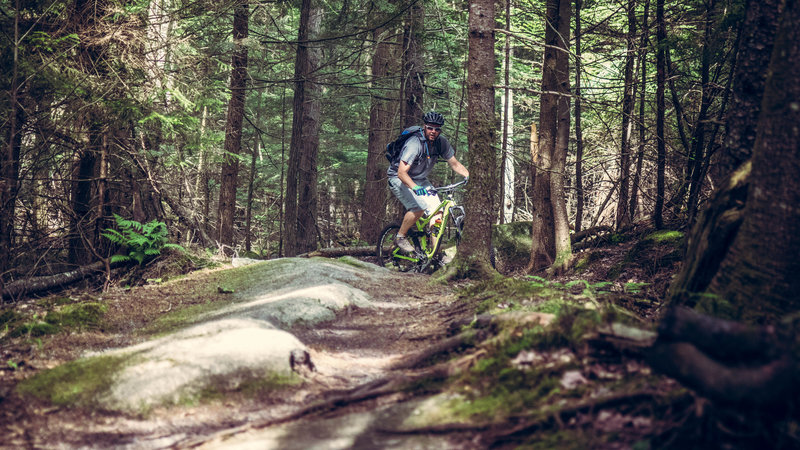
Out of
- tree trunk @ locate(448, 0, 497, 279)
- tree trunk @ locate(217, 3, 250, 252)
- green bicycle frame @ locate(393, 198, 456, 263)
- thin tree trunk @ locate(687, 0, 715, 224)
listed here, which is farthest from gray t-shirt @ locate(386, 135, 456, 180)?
tree trunk @ locate(217, 3, 250, 252)

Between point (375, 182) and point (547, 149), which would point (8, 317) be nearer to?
point (547, 149)

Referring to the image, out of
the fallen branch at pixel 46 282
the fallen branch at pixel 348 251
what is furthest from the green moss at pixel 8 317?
the fallen branch at pixel 348 251

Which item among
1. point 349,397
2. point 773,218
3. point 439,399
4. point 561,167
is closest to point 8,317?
point 349,397

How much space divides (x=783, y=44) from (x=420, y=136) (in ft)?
23.4

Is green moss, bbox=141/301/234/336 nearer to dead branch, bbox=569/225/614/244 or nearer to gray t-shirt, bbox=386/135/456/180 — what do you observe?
gray t-shirt, bbox=386/135/456/180

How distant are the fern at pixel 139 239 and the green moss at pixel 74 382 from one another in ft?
18.3

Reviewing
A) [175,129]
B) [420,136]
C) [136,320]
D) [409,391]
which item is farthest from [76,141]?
[409,391]

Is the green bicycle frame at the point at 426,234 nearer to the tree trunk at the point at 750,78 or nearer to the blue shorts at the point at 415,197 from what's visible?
the blue shorts at the point at 415,197

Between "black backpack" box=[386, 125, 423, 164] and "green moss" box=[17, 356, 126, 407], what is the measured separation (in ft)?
22.5

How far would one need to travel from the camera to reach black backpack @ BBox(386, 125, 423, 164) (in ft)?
34.0

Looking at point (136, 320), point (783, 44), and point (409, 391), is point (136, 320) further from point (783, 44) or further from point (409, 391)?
point (783, 44)

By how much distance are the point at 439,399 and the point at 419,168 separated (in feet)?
24.1

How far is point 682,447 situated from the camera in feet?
7.89

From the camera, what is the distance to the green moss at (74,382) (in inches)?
158
